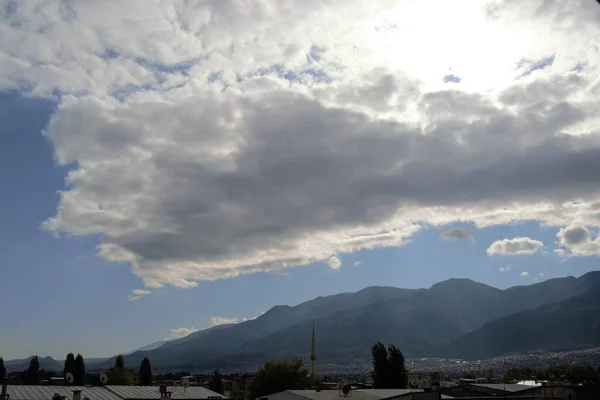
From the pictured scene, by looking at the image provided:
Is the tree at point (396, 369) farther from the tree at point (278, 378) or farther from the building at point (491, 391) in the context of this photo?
the building at point (491, 391)

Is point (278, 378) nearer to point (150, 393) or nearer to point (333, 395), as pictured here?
point (150, 393)

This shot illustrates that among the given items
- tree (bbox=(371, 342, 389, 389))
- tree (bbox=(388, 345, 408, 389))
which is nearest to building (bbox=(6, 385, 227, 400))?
tree (bbox=(371, 342, 389, 389))

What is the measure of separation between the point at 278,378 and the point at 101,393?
43.1 meters

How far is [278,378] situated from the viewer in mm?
99750

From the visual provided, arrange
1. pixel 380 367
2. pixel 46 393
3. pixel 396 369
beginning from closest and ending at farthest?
pixel 46 393 → pixel 396 369 → pixel 380 367

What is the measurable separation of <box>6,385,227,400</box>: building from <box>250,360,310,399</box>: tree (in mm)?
27338

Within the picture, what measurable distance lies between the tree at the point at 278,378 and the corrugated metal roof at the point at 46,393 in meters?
41.2

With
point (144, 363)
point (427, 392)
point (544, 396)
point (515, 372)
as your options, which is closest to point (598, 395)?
point (544, 396)

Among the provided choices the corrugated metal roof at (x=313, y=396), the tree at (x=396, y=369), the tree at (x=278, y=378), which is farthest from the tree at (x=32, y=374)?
the corrugated metal roof at (x=313, y=396)

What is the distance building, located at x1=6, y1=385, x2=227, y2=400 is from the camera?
53281 mm

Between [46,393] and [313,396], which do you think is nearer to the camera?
[46,393]

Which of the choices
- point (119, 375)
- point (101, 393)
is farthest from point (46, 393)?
point (119, 375)

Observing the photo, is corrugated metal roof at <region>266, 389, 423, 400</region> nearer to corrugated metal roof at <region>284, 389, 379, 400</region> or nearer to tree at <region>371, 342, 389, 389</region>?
corrugated metal roof at <region>284, 389, 379, 400</region>

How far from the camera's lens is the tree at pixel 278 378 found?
9894 centimetres
